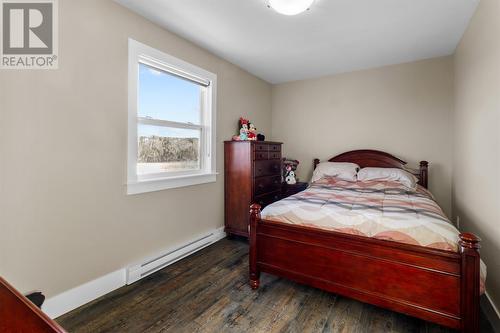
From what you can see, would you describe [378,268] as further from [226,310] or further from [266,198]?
[266,198]

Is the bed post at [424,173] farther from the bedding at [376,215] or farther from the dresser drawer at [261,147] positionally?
the dresser drawer at [261,147]

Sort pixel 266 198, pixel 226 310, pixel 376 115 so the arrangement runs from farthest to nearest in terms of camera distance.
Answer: pixel 376 115
pixel 266 198
pixel 226 310

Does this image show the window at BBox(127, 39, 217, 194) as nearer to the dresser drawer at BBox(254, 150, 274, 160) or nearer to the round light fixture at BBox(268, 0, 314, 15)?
the dresser drawer at BBox(254, 150, 274, 160)

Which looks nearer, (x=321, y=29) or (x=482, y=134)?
(x=482, y=134)

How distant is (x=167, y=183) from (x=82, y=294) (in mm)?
1118

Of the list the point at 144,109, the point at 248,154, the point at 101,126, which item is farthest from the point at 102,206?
the point at 248,154

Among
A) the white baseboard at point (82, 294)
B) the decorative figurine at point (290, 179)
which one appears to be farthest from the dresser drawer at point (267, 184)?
the white baseboard at point (82, 294)

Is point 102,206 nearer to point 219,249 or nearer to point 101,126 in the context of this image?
point 101,126

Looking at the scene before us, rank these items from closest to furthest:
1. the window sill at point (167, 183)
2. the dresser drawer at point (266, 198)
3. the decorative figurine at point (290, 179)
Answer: the window sill at point (167, 183), the dresser drawer at point (266, 198), the decorative figurine at point (290, 179)

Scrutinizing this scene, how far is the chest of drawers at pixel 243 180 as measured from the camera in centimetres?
309

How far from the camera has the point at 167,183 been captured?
2471mm

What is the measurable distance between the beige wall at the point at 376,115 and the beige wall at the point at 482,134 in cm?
48

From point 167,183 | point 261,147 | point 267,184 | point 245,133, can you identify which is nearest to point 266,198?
point 267,184

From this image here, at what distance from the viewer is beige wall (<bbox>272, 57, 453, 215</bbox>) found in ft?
10.3
